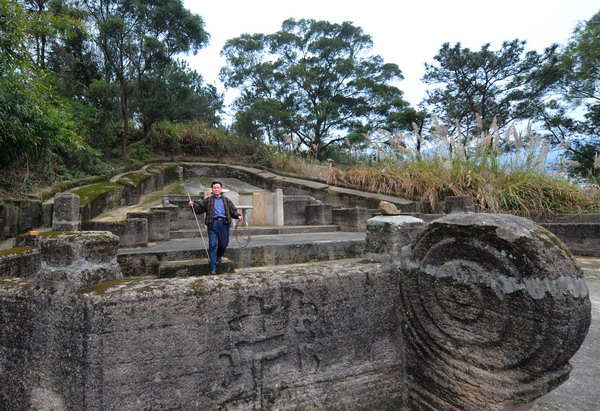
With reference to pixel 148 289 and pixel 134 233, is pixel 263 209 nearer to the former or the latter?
pixel 134 233

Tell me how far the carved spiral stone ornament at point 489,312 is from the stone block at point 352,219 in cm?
451

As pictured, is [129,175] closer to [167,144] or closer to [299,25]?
[167,144]

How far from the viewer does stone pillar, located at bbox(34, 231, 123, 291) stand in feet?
4.84

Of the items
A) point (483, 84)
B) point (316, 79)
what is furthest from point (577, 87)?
point (316, 79)

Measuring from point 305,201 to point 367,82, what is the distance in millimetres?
18626

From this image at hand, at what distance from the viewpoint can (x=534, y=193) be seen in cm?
619

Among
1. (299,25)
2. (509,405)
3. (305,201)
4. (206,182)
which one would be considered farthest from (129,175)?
(299,25)

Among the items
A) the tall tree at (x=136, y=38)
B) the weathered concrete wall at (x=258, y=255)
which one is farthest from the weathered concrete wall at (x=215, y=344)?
the tall tree at (x=136, y=38)

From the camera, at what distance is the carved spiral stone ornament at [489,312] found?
131cm

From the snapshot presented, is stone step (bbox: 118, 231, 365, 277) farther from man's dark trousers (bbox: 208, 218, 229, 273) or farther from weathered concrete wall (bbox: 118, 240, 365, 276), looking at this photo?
man's dark trousers (bbox: 208, 218, 229, 273)

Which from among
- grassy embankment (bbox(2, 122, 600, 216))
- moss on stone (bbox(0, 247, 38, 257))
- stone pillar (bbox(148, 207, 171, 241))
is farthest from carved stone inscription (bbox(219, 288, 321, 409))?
grassy embankment (bbox(2, 122, 600, 216))

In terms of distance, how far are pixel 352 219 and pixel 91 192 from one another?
5.07 meters

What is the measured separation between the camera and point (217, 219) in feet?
11.2

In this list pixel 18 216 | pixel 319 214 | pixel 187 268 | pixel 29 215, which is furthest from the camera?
pixel 319 214
